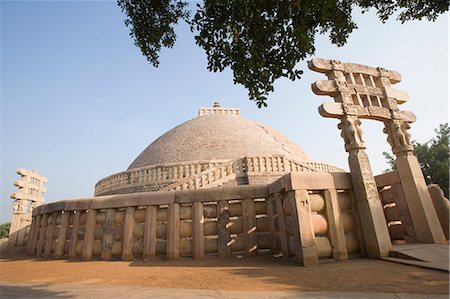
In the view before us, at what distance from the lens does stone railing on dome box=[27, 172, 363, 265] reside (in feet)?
14.9

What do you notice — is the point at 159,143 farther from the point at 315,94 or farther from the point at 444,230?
the point at 444,230

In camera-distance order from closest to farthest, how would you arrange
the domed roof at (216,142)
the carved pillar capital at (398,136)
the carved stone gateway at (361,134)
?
the carved stone gateway at (361,134), the carved pillar capital at (398,136), the domed roof at (216,142)

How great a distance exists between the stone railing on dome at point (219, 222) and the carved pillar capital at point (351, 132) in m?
0.71

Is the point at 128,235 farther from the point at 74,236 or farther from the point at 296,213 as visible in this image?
the point at 296,213

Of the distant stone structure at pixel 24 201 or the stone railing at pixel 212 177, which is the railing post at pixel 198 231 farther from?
the distant stone structure at pixel 24 201

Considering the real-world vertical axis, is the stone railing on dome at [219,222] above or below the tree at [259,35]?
below

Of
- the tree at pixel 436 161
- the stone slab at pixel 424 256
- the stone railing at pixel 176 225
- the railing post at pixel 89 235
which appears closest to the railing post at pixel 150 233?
the stone railing at pixel 176 225

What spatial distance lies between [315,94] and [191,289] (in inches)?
192

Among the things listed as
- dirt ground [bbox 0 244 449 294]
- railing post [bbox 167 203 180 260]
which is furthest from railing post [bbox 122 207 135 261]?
railing post [bbox 167 203 180 260]

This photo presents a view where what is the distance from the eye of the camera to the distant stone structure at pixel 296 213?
4551 mm

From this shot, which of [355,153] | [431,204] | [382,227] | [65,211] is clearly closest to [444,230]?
[431,204]

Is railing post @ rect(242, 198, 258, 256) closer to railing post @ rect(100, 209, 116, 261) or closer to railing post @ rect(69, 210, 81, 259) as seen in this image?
railing post @ rect(100, 209, 116, 261)

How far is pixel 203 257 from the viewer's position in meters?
5.00

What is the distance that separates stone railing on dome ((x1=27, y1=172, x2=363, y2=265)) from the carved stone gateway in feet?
1.10
